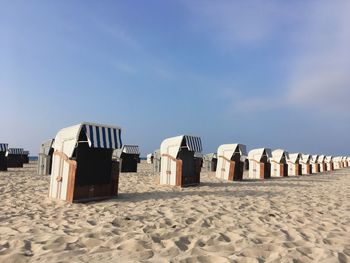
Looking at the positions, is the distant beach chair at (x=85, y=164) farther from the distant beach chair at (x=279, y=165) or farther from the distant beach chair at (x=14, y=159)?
the distant beach chair at (x=14, y=159)

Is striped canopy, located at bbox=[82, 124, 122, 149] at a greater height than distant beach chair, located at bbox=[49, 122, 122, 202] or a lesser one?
greater

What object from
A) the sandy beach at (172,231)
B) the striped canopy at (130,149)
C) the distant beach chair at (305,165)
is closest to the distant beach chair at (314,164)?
the distant beach chair at (305,165)

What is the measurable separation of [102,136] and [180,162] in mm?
6205

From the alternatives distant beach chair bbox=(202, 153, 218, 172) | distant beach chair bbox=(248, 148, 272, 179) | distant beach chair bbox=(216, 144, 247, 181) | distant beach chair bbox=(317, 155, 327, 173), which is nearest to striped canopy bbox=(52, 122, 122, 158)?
distant beach chair bbox=(216, 144, 247, 181)

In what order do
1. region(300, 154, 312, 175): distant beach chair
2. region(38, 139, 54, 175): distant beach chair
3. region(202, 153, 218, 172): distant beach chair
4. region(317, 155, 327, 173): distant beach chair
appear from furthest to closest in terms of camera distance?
region(317, 155, 327, 173): distant beach chair < region(300, 154, 312, 175): distant beach chair < region(202, 153, 218, 172): distant beach chair < region(38, 139, 54, 175): distant beach chair

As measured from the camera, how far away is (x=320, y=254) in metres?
5.85

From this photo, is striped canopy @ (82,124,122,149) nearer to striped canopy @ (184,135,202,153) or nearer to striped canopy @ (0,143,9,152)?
striped canopy @ (184,135,202,153)

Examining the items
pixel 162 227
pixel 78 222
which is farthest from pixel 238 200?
pixel 78 222

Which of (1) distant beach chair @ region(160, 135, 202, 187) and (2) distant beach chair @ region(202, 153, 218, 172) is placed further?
(2) distant beach chair @ region(202, 153, 218, 172)

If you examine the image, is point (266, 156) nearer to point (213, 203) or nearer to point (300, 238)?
point (213, 203)

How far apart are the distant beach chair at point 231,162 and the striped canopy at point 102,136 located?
39.7 ft

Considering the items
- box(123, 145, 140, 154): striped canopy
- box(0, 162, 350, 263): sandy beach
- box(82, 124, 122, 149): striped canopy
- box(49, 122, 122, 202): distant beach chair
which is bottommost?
box(0, 162, 350, 263): sandy beach

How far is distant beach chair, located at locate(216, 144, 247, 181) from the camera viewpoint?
23.2 m

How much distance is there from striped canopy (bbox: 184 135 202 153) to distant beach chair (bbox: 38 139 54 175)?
980cm
